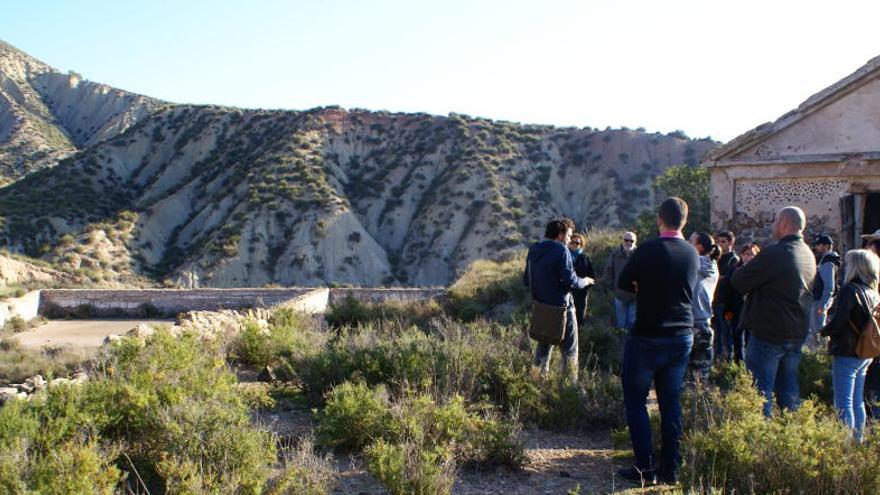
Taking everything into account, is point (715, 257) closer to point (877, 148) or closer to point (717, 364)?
point (717, 364)

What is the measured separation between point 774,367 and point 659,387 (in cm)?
117

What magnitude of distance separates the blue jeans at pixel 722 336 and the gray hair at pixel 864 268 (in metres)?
2.68

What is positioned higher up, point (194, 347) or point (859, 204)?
point (859, 204)

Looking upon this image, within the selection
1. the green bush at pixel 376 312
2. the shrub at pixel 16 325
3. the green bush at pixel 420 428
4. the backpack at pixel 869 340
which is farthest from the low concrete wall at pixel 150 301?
the backpack at pixel 869 340

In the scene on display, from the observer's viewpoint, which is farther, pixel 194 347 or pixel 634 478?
pixel 194 347

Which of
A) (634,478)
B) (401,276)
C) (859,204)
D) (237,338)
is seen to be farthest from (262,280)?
(634,478)

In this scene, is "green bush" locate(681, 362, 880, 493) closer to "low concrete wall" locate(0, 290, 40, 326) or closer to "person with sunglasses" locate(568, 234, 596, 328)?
"person with sunglasses" locate(568, 234, 596, 328)

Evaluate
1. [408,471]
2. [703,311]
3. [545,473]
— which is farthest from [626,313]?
[408,471]

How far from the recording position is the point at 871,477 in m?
3.68

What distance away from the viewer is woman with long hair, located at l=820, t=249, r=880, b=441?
15.8ft

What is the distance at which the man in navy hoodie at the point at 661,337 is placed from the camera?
14.0ft

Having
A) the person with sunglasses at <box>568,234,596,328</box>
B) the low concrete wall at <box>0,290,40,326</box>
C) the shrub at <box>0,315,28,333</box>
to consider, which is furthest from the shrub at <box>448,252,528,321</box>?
the low concrete wall at <box>0,290,40,326</box>

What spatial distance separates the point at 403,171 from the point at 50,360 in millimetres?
34358

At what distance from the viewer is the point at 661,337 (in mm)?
4270
